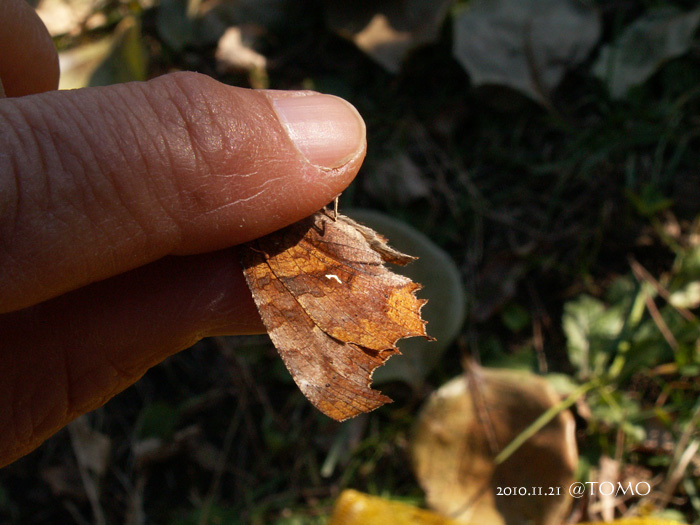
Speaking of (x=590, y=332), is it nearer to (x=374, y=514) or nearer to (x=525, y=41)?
(x=374, y=514)

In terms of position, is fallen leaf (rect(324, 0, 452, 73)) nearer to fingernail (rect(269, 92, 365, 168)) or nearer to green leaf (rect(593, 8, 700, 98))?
green leaf (rect(593, 8, 700, 98))

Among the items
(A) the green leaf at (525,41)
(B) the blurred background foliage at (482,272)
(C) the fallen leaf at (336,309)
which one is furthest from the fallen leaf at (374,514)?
(A) the green leaf at (525,41)

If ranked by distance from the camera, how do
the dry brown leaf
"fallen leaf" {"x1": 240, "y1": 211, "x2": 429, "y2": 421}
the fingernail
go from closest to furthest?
"fallen leaf" {"x1": 240, "y1": 211, "x2": 429, "y2": 421} → the fingernail → the dry brown leaf

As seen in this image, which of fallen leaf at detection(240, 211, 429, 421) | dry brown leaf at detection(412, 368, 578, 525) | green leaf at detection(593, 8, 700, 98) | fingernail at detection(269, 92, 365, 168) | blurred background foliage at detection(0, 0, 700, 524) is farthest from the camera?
green leaf at detection(593, 8, 700, 98)

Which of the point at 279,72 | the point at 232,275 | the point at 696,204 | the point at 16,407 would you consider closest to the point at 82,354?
the point at 16,407

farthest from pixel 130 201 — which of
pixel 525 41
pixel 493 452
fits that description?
pixel 525 41

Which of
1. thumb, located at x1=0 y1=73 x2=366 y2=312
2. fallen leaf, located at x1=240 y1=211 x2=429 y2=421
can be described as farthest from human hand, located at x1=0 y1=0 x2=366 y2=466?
fallen leaf, located at x1=240 y1=211 x2=429 y2=421

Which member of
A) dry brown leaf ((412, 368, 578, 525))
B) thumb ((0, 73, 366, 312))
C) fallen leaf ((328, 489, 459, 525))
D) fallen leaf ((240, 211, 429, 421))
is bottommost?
fallen leaf ((328, 489, 459, 525))

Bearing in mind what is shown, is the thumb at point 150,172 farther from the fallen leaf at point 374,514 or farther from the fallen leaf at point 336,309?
the fallen leaf at point 374,514

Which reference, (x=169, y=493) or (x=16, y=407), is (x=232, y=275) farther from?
(x=169, y=493)
